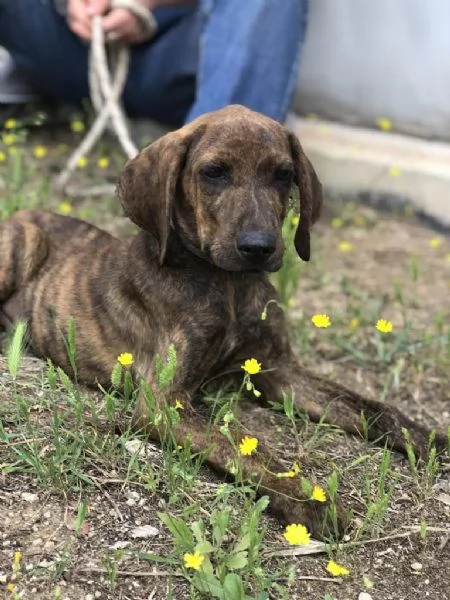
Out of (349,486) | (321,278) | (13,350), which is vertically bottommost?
(321,278)

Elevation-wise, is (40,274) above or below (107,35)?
below

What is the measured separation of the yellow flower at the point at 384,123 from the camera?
6191 mm

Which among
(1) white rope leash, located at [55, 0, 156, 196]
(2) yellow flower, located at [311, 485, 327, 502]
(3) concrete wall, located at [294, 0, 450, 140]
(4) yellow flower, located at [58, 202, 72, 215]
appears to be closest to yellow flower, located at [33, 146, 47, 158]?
(1) white rope leash, located at [55, 0, 156, 196]

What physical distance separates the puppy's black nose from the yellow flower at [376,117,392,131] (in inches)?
134

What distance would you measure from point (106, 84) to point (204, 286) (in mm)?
2646

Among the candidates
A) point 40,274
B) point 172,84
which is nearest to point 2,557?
point 40,274

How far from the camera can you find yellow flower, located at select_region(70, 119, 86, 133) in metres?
6.36

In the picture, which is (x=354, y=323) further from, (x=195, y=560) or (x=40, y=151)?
(x=40, y=151)

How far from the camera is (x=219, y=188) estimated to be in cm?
323

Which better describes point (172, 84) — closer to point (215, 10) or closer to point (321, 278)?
point (215, 10)

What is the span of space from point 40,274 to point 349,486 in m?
1.70

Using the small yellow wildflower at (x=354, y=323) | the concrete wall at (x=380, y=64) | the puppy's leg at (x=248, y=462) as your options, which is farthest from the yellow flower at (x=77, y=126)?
the puppy's leg at (x=248, y=462)

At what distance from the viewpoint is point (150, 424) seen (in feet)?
10.2

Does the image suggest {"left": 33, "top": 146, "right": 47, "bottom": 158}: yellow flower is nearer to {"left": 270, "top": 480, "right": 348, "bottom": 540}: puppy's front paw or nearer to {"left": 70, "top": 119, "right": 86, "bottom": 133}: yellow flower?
{"left": 70, "top": 119, "right": 86, "bottom": 133}: yellow flower
